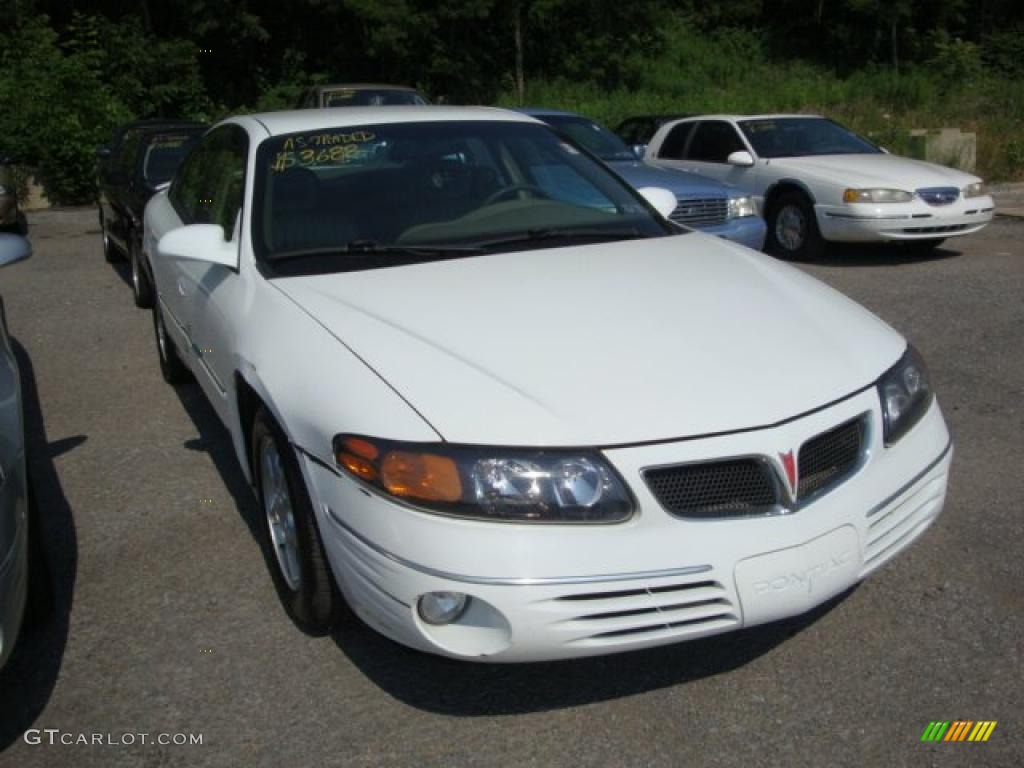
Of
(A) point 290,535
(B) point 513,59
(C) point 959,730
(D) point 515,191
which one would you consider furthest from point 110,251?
(B) point 513,59

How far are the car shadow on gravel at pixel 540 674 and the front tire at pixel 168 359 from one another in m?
2.93

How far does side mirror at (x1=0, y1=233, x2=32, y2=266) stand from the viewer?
135 inches

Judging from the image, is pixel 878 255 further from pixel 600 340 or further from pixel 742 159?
pixel 600 340

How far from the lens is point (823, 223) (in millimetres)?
9195

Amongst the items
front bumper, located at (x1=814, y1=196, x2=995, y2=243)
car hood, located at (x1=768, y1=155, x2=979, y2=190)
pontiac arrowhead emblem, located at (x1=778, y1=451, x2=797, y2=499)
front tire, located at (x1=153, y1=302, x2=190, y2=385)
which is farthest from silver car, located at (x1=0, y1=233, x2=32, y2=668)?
car hood, located at (x1=768, y1=155, x2=979, y2=190)

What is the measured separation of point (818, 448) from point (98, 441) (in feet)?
12.1

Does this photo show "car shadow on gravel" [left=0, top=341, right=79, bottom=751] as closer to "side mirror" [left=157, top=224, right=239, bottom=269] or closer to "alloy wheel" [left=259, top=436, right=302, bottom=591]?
"alloy wheel" [left=259, top=436, right=302, bottom=591]

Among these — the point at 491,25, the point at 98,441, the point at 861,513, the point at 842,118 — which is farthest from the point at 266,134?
the point at 491,25

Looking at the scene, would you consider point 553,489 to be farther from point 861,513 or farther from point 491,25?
point 491,25

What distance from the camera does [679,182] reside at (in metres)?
8.02

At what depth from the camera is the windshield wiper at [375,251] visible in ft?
11.3

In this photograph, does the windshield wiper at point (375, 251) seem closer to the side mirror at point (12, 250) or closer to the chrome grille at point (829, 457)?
the side mirror at point (12, 250)

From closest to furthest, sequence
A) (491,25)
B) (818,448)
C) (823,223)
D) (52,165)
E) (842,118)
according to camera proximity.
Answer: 1. (818,448)
2. (823,223)
3. (52,165)
4. (842,118)
5. (491,25)

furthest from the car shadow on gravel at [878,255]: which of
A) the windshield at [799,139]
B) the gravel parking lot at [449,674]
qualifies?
the gravel parking lot at [449,674]
